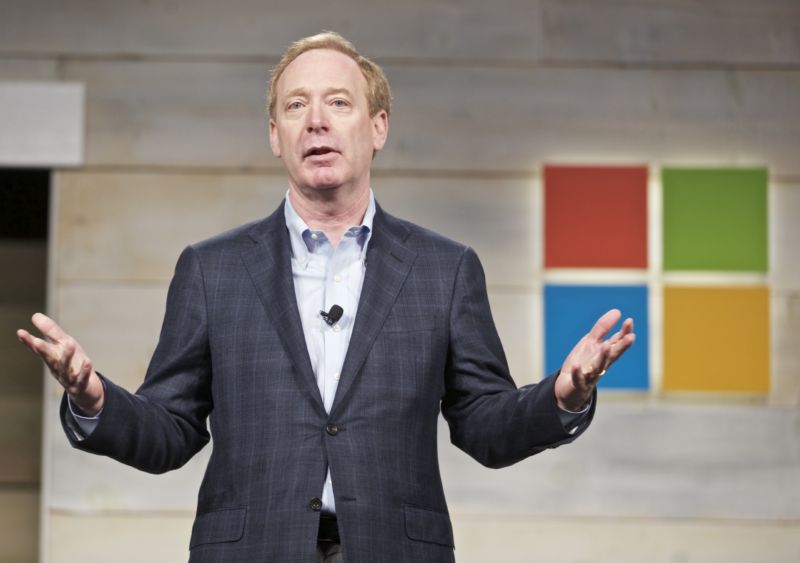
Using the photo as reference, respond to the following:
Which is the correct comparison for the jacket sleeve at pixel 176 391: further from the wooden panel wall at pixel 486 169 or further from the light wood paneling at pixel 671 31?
the light wood paneling at pixel 671 31

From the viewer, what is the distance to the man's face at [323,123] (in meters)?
1.94

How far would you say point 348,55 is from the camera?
80.2 inches

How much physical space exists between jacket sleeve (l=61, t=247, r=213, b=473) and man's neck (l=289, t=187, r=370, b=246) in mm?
196

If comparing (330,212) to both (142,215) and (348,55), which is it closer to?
(348,55)

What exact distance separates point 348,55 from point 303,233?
12.7 inches

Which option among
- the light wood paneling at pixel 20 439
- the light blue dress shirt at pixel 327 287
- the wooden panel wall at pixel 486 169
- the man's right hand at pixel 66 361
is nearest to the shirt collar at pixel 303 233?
the light blue dress shirt at pixel 327 287

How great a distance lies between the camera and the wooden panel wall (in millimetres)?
3883

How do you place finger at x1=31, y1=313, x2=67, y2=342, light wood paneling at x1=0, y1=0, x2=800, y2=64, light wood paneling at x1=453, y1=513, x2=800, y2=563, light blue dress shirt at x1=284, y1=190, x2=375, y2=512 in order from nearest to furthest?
finger at x1=31, y1=313, x2=67, y2=342 → light blue dress shirt at x1=284, y1=190, x2=375, y2=512 → light wood paneling at x1=453, y1=513, x2=800, y2=563 → light wood paneling at x1=0, y1=0, x2=800, y2=64

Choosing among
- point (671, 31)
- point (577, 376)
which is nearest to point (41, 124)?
point (671, 31)

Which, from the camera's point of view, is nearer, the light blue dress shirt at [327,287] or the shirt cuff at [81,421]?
the shirt cuff at [81,421]

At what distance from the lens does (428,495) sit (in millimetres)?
1867

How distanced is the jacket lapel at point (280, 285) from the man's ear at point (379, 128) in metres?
0.20

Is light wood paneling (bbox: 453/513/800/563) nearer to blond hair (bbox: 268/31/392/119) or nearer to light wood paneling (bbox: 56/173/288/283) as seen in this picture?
light wood paneling (bbox: 56/173/288/283)

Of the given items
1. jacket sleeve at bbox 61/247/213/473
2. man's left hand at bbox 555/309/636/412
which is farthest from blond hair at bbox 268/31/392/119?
man's left hand at bbox 555/309/636/412
